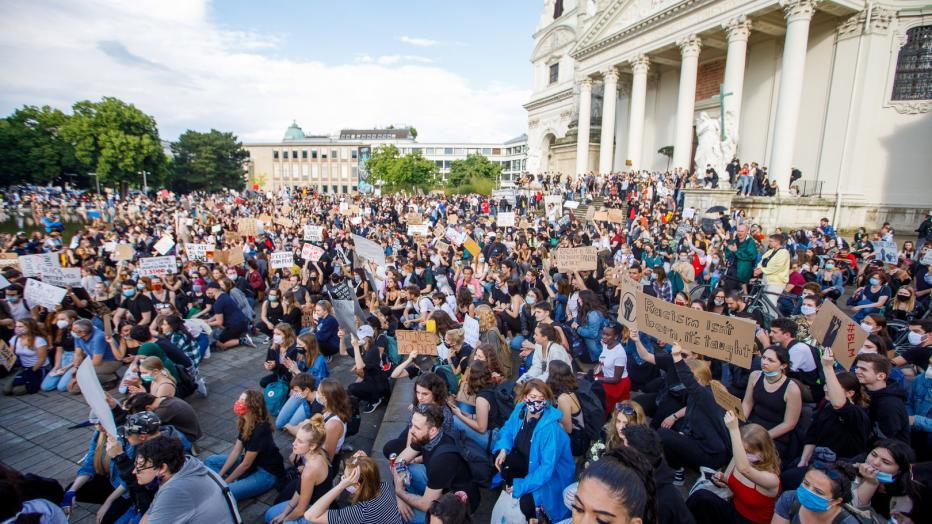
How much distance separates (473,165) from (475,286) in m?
70.3

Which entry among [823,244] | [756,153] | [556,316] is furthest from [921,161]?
[556,316]

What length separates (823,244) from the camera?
537 inches

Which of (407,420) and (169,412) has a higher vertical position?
(169,412)

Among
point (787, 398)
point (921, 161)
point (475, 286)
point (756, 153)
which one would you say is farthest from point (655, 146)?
point (787, 398)

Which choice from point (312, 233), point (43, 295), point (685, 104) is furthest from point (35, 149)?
point (685, 104)

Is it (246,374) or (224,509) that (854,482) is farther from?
(246,374)

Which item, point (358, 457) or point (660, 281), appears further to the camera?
point (660, 281)

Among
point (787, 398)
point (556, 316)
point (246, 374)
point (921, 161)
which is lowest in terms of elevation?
point (246, 374)

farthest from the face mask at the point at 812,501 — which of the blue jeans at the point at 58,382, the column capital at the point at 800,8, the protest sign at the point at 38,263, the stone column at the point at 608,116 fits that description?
the stone column at the point at 608,116

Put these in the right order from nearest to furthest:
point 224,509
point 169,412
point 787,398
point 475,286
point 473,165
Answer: point 224,509 → point 787,398 → point 169,412 → point 475,286 → point 473,165

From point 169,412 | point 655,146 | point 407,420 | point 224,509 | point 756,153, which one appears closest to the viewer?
point 224,509

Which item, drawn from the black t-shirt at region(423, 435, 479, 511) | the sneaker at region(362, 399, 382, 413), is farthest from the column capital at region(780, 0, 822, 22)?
the black t-shirt at region(423, 435, 479, 511)

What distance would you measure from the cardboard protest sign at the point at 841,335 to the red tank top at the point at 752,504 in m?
2.14

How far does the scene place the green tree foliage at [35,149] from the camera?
162 feet
